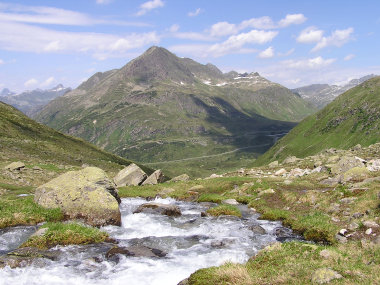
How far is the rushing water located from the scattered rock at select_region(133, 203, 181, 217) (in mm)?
925

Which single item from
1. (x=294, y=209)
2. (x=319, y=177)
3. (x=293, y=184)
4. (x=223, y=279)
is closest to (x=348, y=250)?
(x=223, y=279)

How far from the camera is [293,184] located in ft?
130

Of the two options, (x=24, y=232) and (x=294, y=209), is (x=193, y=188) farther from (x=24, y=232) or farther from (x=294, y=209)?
(x=24, y=232)

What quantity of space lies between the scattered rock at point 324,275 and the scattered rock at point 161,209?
64.8ft

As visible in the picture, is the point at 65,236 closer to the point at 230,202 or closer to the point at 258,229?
the point at 258,229

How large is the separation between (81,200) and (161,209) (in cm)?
837

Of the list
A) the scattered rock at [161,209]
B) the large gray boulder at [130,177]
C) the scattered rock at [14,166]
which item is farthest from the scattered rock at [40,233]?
the large gray boulder at [130,177]

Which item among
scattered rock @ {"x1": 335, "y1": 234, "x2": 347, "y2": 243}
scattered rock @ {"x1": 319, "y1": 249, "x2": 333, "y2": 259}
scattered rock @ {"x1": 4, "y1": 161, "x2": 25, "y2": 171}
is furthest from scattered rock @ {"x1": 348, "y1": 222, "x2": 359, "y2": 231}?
scattered rock @ {"x1": 4, "y1": 161, "x2": 25, "y2": 171}

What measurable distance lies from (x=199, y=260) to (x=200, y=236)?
4928mm

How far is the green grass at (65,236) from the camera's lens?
19.9 m

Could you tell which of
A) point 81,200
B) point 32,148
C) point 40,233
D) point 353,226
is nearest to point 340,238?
point 353,226

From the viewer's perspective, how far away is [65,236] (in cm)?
2078

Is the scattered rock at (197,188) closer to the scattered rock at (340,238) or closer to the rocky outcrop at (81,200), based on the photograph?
the rocky outcrop at (81,200)

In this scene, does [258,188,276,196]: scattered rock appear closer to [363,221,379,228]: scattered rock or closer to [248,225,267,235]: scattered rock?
[248,225,267,235]: scattered rock
